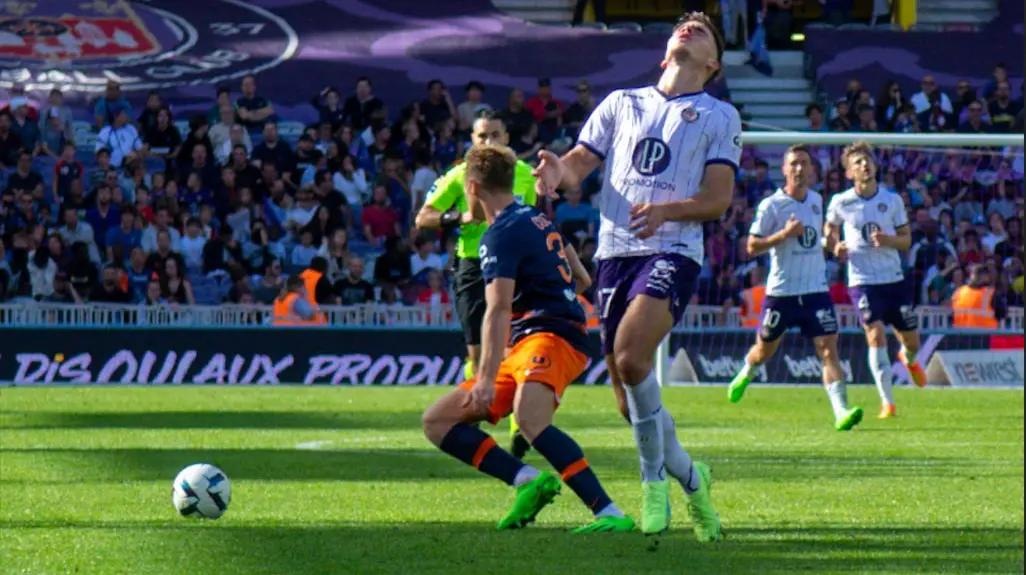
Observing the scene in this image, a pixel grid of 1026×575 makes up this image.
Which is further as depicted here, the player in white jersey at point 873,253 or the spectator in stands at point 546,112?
the spectator in stands at point 546,112

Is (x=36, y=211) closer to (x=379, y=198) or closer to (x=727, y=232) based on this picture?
(x=379, y=198)

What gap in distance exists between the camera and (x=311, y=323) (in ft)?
74.8

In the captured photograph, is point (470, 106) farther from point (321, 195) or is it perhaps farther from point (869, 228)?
point (869, 228)

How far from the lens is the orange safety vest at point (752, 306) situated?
2292cm

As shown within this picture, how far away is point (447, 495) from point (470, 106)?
19.4m

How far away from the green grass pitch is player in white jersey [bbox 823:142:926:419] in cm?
78

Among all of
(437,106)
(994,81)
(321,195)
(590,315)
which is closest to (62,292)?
(321,195)

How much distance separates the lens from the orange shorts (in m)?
8.31

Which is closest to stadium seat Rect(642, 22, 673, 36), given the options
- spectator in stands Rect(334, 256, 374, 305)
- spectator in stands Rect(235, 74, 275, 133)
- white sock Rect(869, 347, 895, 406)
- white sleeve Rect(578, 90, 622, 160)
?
spectator in stands Rect(235, 74, 275, 133)

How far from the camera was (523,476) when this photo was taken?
27.7ft

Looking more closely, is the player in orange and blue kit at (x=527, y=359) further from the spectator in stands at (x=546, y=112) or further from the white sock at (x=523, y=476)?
the spectator in stands at (x=546, y=112)

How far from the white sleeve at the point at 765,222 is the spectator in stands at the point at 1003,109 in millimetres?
14437

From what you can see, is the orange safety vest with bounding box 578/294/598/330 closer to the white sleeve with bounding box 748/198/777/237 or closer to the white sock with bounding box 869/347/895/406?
the white sock with bounding box 869/347/895/406

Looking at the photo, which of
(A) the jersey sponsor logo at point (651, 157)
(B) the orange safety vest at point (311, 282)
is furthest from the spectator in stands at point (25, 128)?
(A) the jersey sponsor logo at point (651, 157)
